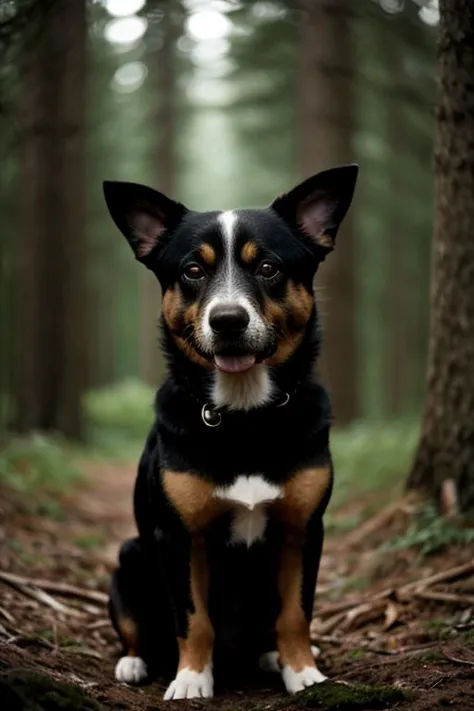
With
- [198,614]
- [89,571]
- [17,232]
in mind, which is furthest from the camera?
[17,232]

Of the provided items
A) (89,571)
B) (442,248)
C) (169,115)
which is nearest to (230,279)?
(442,248)

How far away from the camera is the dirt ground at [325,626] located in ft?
11.2

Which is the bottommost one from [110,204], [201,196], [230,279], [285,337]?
[285,337]

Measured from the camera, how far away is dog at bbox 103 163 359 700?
13.0 ft

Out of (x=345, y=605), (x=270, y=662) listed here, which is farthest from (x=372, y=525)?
(x=270, y=662)

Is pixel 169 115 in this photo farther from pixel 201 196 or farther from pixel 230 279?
pixel 230 279

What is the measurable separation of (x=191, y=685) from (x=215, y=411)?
1.28 m

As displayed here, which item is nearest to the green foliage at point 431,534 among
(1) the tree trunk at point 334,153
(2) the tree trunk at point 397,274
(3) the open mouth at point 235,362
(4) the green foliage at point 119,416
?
(3) the open mouth at point 235,362

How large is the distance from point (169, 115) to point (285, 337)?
1964cm

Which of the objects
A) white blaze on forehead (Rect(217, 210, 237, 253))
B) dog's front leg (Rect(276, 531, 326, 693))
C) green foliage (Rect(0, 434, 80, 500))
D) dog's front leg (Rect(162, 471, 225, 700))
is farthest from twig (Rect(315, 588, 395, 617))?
green foliage (Rect(0, 434, 80, 500))

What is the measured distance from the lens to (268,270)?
13.6 feet

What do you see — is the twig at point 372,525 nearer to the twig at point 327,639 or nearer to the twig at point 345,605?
the twig at point 345,605

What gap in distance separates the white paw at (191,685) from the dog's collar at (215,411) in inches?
45.4

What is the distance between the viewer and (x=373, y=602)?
5086 millimetres
